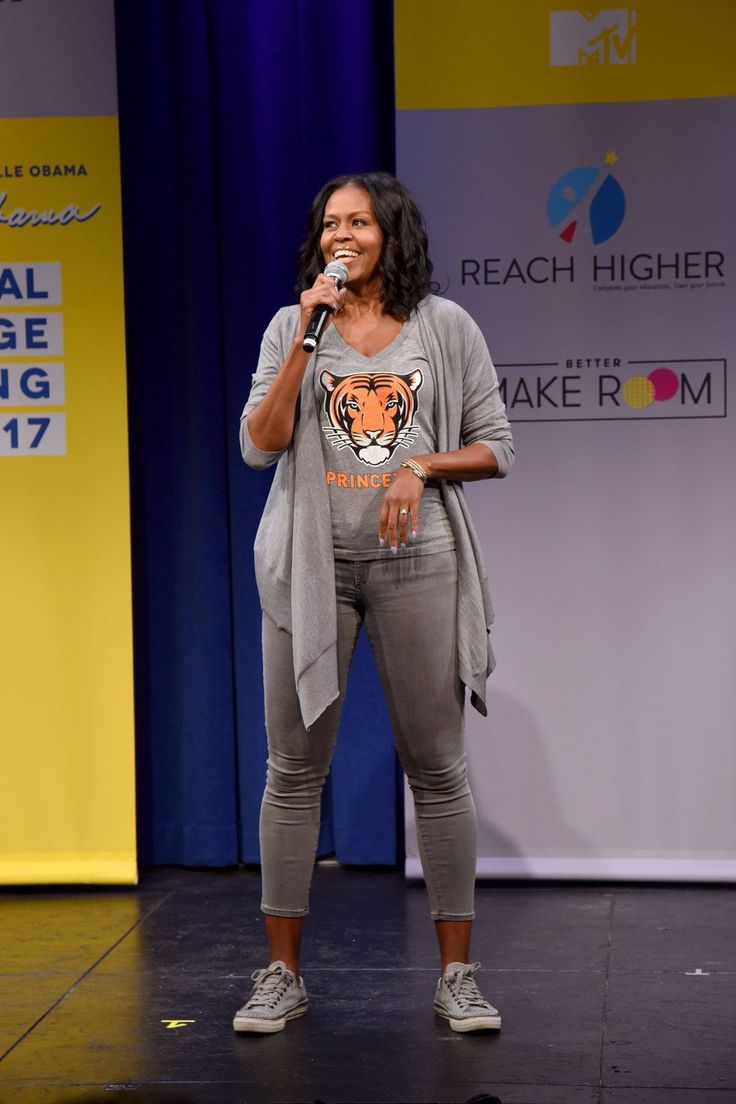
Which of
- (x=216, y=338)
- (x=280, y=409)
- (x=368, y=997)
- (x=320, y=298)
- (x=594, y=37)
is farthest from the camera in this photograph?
(x=216, y=338)

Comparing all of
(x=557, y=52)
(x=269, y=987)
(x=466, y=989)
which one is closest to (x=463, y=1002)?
(x=466, y=989)

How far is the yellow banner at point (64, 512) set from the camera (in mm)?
3564

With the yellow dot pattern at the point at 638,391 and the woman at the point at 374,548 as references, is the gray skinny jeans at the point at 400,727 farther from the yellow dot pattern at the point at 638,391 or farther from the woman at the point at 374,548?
the yellow dot pattern at the point at 638,391

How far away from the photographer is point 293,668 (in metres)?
2.56

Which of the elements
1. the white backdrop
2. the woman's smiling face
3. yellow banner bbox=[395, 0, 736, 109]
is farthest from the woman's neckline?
yellow banner bbox=[395, 0, 736, 109]

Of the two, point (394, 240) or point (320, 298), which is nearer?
point (320, 298)

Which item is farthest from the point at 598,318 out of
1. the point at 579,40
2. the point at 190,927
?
the point at 190,927

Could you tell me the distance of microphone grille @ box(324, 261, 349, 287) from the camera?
94.2 inches

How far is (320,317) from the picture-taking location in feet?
7.79

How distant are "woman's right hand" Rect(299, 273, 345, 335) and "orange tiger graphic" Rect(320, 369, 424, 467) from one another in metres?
0.18

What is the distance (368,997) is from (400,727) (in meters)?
0.58

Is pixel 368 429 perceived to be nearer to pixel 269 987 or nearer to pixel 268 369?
pixel 268 369

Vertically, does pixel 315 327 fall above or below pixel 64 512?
above

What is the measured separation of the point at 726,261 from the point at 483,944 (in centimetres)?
174
